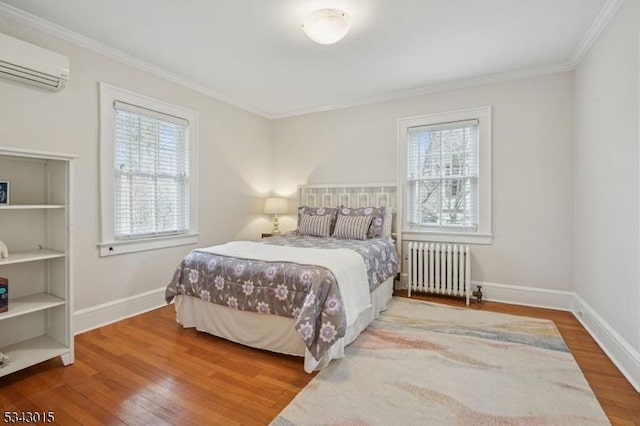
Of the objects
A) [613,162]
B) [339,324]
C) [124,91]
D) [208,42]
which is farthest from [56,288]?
[613,162]

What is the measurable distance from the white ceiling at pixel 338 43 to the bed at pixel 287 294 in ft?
6.13

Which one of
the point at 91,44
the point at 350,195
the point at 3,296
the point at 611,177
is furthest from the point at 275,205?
the point at 611,177

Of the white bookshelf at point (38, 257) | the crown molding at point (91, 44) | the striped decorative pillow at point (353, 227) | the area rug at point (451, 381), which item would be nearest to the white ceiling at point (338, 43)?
the crown molding at point (91, 44)

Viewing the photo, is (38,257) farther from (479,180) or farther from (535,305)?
(535,305)

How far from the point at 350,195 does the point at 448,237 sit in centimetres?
140

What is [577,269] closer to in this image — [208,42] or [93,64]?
[208,42]

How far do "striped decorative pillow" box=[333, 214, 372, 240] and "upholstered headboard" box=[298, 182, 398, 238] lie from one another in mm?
594

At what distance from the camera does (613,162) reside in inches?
90.2

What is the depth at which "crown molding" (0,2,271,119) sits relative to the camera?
7.62 feet

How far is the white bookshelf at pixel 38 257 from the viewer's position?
7.09 ft

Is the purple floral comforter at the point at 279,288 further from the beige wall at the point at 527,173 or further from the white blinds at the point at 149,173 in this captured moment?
the beige wall at the point at 527,173

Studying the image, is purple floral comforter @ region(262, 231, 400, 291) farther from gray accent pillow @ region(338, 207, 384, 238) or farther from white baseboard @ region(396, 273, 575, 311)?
white baseboard @ region(396, 273, 575, 311)

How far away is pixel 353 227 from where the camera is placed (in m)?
3.63

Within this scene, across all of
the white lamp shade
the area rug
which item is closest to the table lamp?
the white lamp shade
